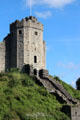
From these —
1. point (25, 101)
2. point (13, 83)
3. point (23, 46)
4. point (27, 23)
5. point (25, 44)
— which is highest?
point (27, 23)

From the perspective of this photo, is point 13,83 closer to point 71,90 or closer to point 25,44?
point 71,90

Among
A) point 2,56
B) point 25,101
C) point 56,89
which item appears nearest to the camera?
point 25,101

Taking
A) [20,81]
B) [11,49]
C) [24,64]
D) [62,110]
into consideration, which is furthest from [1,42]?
[62,110]

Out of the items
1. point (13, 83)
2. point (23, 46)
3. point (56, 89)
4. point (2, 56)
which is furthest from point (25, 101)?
point (2, 56)

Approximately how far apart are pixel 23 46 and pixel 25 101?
1293 centimetres

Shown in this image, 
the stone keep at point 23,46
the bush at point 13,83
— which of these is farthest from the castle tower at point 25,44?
the bush at point 13,83

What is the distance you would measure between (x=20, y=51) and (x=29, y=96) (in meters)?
11.2

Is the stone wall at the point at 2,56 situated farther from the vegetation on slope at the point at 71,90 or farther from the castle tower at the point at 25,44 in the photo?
the vegetation on slope at the point at 71,90

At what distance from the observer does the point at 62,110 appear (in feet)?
81.0

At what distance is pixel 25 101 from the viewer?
80.9 feet

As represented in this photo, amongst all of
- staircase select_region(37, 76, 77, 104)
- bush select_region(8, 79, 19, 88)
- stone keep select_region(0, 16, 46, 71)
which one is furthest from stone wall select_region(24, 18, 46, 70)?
bush select_region(8, 79, 19, 88)

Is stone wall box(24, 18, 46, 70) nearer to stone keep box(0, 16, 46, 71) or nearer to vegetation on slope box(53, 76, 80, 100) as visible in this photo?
stone keep box(0, 16, 46, 71)

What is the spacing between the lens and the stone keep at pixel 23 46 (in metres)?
36.4

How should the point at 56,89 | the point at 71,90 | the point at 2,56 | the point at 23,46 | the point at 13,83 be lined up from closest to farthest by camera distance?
the point at 13,83, the point at 56,89, the point at 71,90, the point at 23,46, the point at 2,56
